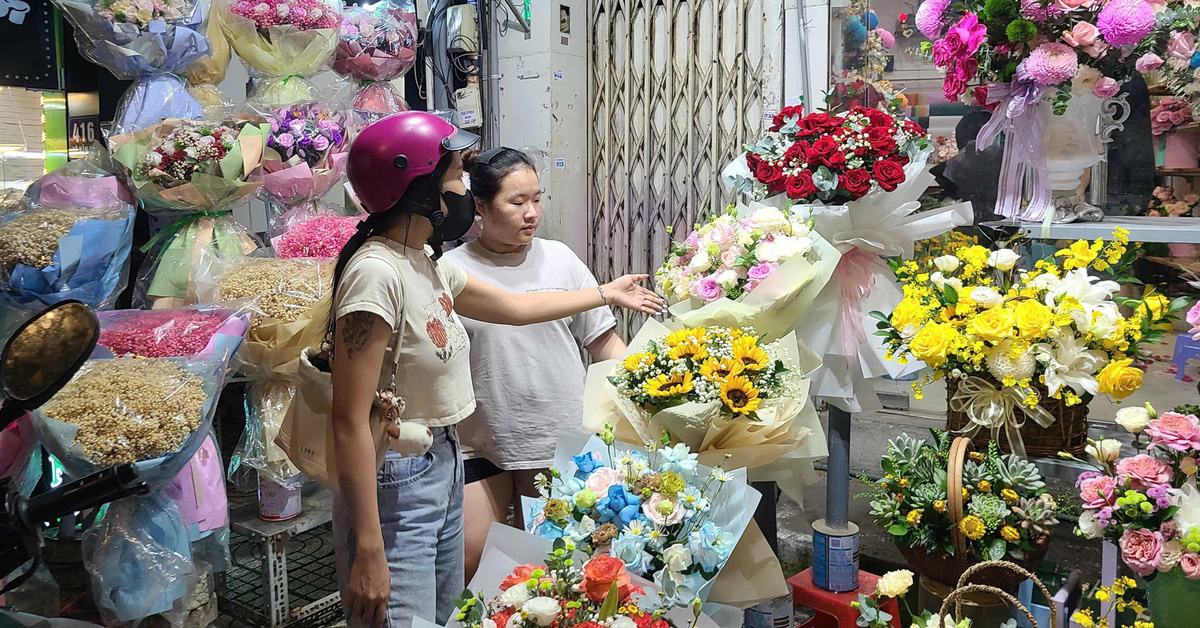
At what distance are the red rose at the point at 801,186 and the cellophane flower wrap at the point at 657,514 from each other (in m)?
0.93

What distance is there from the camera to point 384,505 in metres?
1.77

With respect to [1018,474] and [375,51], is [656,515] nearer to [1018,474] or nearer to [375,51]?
[1018,474]

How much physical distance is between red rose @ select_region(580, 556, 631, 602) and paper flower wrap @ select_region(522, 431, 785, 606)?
12 centimetres

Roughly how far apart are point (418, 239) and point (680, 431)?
0.61 metres

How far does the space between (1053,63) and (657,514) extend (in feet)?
5.09

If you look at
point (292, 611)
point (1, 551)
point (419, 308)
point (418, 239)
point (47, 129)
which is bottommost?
point (292, 611)

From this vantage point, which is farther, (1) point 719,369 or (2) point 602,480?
(1) point 719,369

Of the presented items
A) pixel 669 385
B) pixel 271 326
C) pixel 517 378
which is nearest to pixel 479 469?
pixel 517 378

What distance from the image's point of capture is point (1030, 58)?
2242 millimetres

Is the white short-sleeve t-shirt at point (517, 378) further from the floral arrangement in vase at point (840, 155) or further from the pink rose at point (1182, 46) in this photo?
the pink rose at point (1182, 46)

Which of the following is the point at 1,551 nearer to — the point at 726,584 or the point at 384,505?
the point at 384,505

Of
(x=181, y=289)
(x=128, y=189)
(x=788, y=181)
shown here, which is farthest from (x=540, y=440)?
(x=128, y=189)

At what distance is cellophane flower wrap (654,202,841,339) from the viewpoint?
80.0 inches

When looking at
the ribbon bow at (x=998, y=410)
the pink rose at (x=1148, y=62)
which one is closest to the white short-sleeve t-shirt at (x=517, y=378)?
the ribbon bow at (x=998, y=410)
